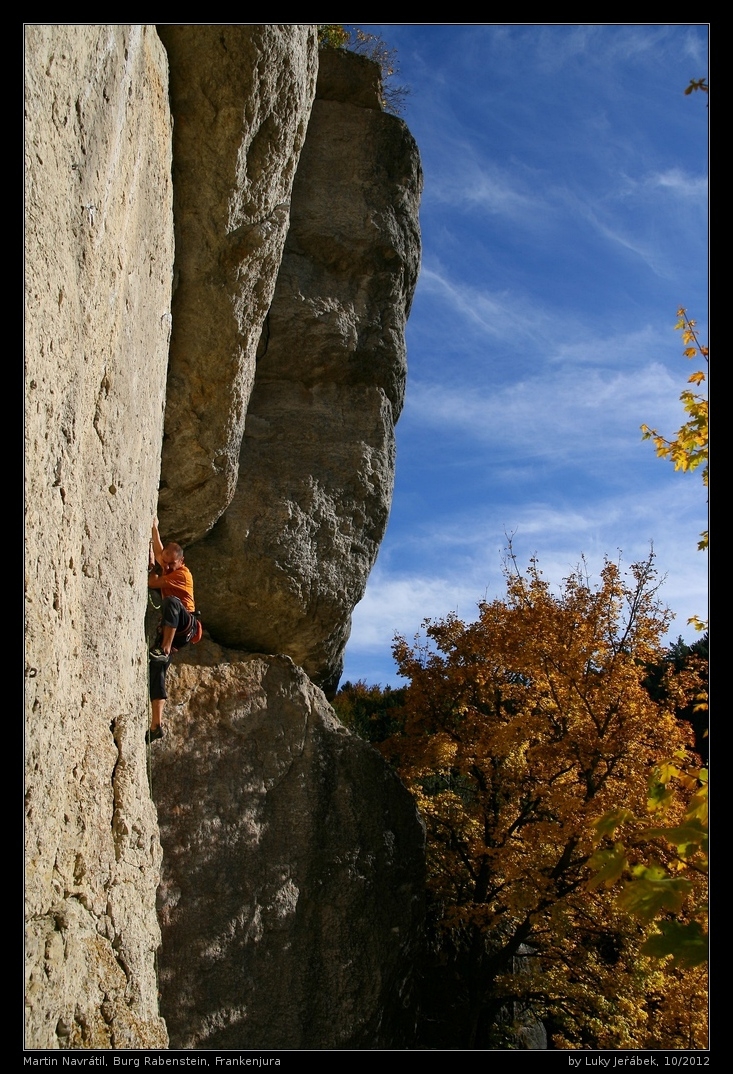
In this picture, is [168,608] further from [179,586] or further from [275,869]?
[275,869]

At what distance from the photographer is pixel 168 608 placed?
27.6ft

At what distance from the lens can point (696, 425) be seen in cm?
688

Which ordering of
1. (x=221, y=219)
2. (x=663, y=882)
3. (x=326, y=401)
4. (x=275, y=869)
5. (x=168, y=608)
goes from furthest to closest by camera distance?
1. (x=326, y=401)
2. (x=275, y=869)
3. (x=168, y=608)
4. (x=221, y=219)
5. (x=663, y=882)

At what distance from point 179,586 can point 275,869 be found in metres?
3.43

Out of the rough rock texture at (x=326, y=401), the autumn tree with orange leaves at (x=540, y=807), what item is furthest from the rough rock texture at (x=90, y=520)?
the autumn tree with orange leaves at (x=540, y=807)

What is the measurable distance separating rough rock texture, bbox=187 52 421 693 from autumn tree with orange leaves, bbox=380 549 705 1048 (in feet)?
8.81

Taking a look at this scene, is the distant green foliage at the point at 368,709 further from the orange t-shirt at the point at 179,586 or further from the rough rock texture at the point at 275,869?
the orange t-shirt at the point at 179,586

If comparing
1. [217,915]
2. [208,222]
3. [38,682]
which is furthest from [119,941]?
[208,222]

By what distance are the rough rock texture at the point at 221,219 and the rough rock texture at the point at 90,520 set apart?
0.66 m

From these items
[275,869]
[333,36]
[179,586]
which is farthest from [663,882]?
[333,36]

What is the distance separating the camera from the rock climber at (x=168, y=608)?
27.6 feet

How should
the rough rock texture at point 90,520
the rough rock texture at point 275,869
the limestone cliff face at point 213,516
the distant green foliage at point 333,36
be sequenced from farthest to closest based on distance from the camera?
the distant green foliage at point 333,36
the rough rock texture at point 275,869
the limestone cliff face at point 213,516
the rough rock texture at point 90,520

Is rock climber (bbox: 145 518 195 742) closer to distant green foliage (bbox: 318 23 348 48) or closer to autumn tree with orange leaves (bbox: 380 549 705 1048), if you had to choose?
autumn tree with orange leaves (bbox: 380 549 705 1048)

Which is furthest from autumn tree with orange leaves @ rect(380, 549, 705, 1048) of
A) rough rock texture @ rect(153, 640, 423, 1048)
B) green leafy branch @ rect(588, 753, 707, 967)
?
green leafy branch @ rect(588, 753, 707, 967)
